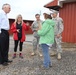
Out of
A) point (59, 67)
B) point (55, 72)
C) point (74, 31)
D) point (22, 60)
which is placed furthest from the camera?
point (74, 31)

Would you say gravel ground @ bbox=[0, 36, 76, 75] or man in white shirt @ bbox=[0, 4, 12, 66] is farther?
man in white shirt @ bbox=[0, 4, 12, 66]

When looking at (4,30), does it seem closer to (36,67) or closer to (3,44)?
(3,44)

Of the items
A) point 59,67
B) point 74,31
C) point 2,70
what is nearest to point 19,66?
point 2,70

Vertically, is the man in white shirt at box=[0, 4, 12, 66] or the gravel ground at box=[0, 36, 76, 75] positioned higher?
the man in white shirt at box=[0, 4, 12, 66]

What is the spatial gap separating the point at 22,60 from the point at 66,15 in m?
7.20

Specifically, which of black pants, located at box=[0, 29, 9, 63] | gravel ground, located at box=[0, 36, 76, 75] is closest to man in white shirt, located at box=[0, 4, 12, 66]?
black pants, located at box=[0, 29, 9, 63]

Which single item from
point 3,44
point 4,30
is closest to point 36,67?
point 3,44

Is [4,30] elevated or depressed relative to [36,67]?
elevated

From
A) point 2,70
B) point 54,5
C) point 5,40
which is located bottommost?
point 2,70

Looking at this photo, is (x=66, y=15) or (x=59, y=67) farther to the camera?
(x=66, y=15)

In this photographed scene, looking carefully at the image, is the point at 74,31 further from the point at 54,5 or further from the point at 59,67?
the point at 59,67

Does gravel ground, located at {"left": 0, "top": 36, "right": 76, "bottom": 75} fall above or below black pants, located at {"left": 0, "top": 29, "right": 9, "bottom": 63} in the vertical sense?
below

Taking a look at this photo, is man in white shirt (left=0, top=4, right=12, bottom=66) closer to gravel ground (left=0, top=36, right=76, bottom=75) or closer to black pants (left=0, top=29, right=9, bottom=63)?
black pants (left=0, top=29, right=9, bottom=63)

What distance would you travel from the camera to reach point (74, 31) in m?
14.1
